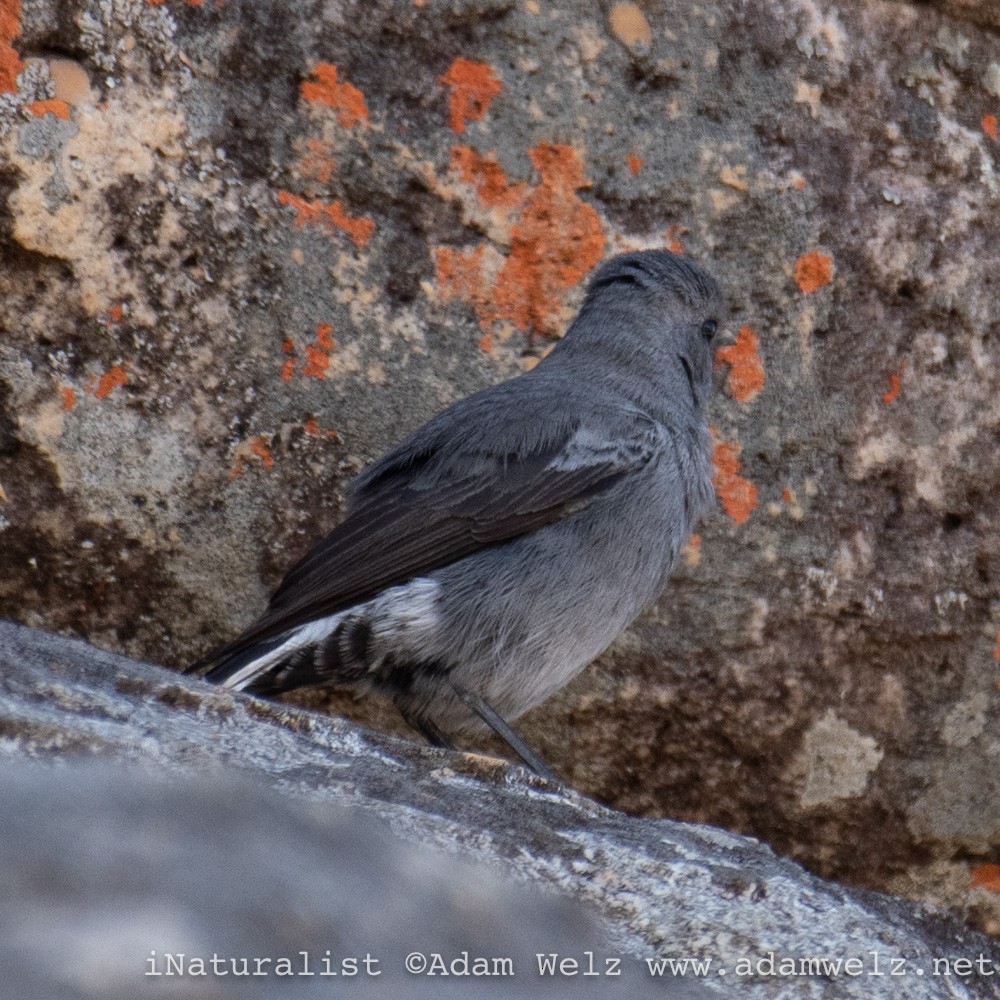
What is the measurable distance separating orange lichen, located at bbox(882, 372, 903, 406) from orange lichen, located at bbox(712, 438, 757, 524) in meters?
0.54

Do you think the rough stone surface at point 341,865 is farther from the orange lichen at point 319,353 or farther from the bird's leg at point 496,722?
the orange lichen at point 319,353

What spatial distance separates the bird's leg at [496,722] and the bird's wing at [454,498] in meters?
0.40

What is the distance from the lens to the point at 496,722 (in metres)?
4.56

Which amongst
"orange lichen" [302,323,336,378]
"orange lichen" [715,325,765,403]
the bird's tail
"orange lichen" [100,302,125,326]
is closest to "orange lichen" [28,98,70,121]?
"orange lichen" [100,302,125,326]

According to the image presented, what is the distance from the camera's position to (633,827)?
9.95 ft

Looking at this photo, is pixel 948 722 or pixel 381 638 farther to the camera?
pixel 948 722

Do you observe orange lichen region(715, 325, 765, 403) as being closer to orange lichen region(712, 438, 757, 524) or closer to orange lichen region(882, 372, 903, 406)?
orange lichen region(712, 438, 757, 524)

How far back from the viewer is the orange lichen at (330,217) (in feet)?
16.3

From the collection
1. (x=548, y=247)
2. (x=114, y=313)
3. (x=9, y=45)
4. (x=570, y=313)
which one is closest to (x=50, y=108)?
(x=9, y=45)

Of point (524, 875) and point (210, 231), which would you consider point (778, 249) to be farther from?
point (524, 875)

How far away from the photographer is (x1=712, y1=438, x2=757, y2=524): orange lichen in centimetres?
512

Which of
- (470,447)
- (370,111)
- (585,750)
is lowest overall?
(585,750)

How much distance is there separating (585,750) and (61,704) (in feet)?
9.41

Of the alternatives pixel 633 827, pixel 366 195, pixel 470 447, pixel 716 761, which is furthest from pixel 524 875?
pixel 366 195
